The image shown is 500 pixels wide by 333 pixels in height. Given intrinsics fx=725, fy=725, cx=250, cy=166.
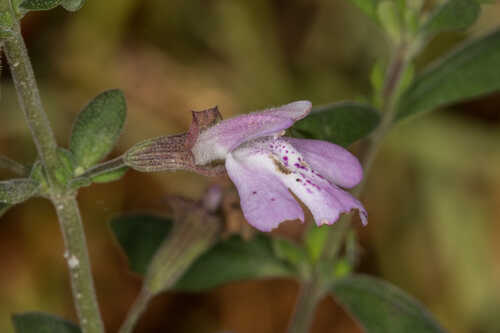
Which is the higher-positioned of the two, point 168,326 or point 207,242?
point 207,242

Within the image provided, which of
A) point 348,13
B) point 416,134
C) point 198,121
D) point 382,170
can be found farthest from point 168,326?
point 198,121

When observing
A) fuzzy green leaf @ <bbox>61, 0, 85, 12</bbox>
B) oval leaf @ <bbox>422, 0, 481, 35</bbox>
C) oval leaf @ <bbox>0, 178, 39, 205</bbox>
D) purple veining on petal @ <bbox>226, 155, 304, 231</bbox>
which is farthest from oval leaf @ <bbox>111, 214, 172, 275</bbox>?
oval leaf @ <bbox>422, 0, 481, 35</bbox>

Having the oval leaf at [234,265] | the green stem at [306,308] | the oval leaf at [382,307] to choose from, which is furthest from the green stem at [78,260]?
the oval leaf at [382,307]

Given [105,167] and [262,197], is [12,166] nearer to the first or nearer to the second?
[105,167]

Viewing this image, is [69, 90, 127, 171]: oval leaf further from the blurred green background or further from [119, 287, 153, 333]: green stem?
the blurred green background

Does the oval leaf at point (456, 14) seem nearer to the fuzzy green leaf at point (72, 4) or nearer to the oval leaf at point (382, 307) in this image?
the oval leaf at point (382, 307)

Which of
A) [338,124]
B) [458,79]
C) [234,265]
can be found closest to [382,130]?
[458,79]

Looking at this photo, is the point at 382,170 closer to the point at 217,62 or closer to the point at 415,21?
the point at 217,62
